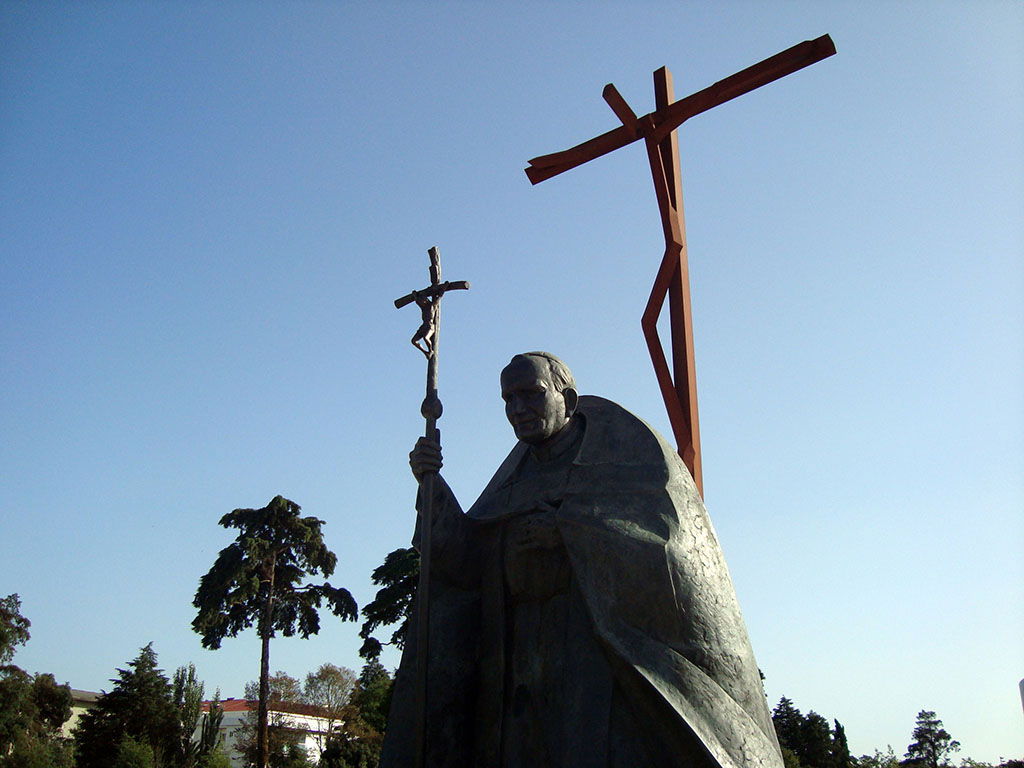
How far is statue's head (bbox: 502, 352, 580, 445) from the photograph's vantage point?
504 centimetres

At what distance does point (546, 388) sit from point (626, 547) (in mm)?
1087

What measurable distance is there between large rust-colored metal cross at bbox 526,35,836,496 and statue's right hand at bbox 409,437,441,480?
2433 millimetres

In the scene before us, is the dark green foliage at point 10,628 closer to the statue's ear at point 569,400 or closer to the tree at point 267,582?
the tree at point 267,582

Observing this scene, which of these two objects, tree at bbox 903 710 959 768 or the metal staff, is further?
tree at bbox 903 710 959 768

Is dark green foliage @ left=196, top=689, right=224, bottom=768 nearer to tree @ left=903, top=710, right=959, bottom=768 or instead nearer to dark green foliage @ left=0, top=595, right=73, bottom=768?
dark green foliage @ left=0, top=595, right=73, bottom=768

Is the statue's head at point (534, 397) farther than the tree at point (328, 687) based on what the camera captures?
No

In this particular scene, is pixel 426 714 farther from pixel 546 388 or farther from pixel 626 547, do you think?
pixel 546 388

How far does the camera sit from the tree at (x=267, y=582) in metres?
25.2

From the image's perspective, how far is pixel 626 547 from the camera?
433cm

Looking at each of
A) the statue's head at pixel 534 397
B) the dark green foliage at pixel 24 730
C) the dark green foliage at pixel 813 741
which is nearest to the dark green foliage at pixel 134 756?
the dark green foliage at pixel 24 730

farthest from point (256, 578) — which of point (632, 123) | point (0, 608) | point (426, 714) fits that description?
point (426, 714)

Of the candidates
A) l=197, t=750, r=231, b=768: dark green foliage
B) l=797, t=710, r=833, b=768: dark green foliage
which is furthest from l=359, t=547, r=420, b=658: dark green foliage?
l=797, t=710, r=833, b=768: dark green foliage

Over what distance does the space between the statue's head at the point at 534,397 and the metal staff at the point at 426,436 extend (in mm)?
411

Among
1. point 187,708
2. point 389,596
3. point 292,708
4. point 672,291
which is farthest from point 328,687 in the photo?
point 672,291
